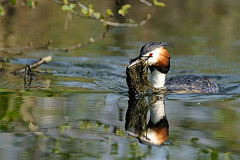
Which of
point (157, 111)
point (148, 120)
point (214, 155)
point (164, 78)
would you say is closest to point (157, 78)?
point (164, 78)

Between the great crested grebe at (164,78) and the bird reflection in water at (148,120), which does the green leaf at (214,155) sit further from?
the great crested grebe at (164,78)

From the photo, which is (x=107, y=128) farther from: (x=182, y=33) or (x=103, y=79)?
(x=182, y=33)

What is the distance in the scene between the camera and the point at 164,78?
8180 millimetres

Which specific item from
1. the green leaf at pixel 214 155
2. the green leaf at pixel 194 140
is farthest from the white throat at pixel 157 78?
the green leaf at pixel 214 155

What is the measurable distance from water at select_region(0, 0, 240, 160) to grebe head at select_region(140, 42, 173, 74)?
46cm

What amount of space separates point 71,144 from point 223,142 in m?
1.47

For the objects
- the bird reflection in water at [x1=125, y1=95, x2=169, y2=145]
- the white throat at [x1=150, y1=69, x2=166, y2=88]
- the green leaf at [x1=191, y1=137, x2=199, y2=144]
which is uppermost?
the white throat at [x1=150, y1=69, x2=166, y2=88]

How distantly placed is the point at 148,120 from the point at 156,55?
5.02ft

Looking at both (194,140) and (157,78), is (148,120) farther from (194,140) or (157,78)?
(157,78)

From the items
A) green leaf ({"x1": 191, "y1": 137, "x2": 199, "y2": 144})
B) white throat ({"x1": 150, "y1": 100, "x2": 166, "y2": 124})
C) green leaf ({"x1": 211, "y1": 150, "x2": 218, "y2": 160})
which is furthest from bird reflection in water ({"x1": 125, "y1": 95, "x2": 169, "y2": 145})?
green leaf ({"x1": 211, "y1": 150, "x2": 218, "y2": 160})

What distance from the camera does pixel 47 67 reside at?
10.1 metres

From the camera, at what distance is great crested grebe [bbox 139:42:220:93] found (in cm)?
778

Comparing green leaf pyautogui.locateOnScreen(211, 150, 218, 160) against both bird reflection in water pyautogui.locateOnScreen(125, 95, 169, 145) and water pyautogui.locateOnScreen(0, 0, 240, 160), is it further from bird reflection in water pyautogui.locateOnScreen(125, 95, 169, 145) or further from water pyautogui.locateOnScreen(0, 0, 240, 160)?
bird reflection in water pyautogui.locateOnScreen(125, 95, 169, 145)

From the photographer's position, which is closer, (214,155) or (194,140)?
(214,155)
